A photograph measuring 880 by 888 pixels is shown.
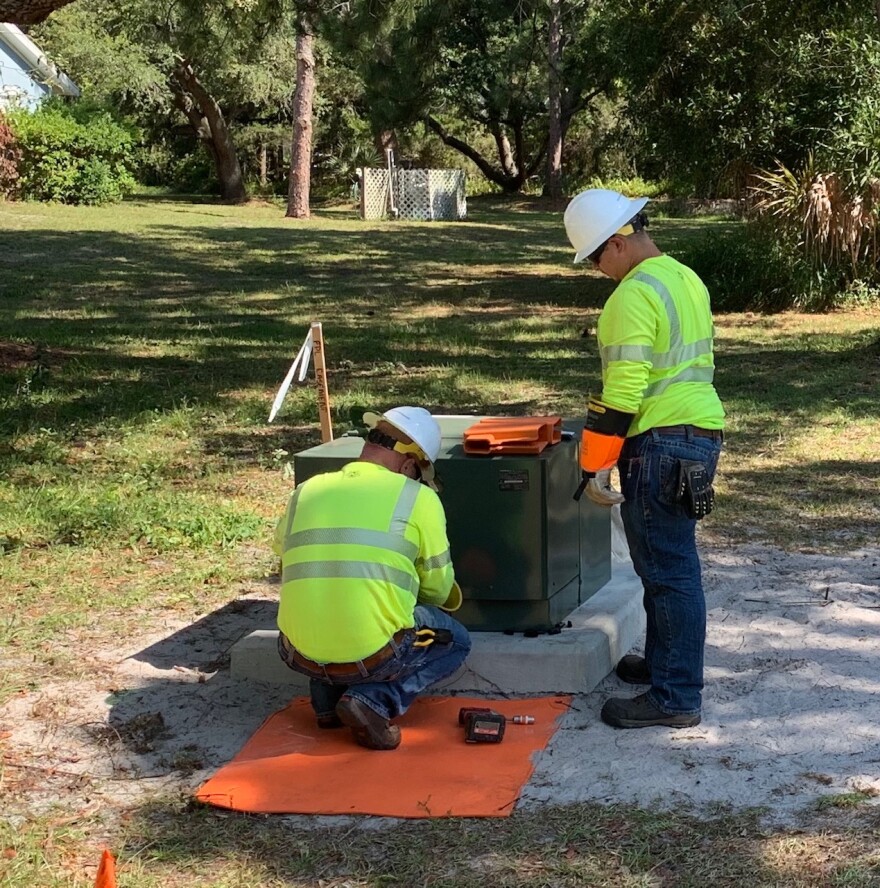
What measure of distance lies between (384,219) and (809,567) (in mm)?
28100

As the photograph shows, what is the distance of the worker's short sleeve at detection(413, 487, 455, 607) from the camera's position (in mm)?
4461

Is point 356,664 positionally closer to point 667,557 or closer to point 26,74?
point 667,557

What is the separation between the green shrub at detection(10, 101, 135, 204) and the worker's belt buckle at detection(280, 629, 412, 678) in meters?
29.4

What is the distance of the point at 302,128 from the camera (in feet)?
103

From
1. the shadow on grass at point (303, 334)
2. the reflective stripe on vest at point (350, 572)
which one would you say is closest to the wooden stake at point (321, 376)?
the reflective stripe on vest at point (350, 572)

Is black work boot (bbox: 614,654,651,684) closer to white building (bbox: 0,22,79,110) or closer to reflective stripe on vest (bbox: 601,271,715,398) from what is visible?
reflective stripe on vest (bbox: 601,271,715,398)

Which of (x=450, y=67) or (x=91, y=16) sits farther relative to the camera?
(x=450, y=67)

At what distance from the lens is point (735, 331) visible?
14.6 metres

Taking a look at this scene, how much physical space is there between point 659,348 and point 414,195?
30628mm

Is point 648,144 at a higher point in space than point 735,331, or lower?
higher

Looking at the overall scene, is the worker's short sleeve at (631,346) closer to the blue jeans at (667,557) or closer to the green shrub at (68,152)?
the blue jeans at (667,557)

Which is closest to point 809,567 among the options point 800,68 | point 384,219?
point 800,68

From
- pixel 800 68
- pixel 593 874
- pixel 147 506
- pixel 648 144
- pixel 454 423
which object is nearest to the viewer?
pixel 593 874

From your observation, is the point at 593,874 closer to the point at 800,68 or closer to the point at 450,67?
the point at 800,68
